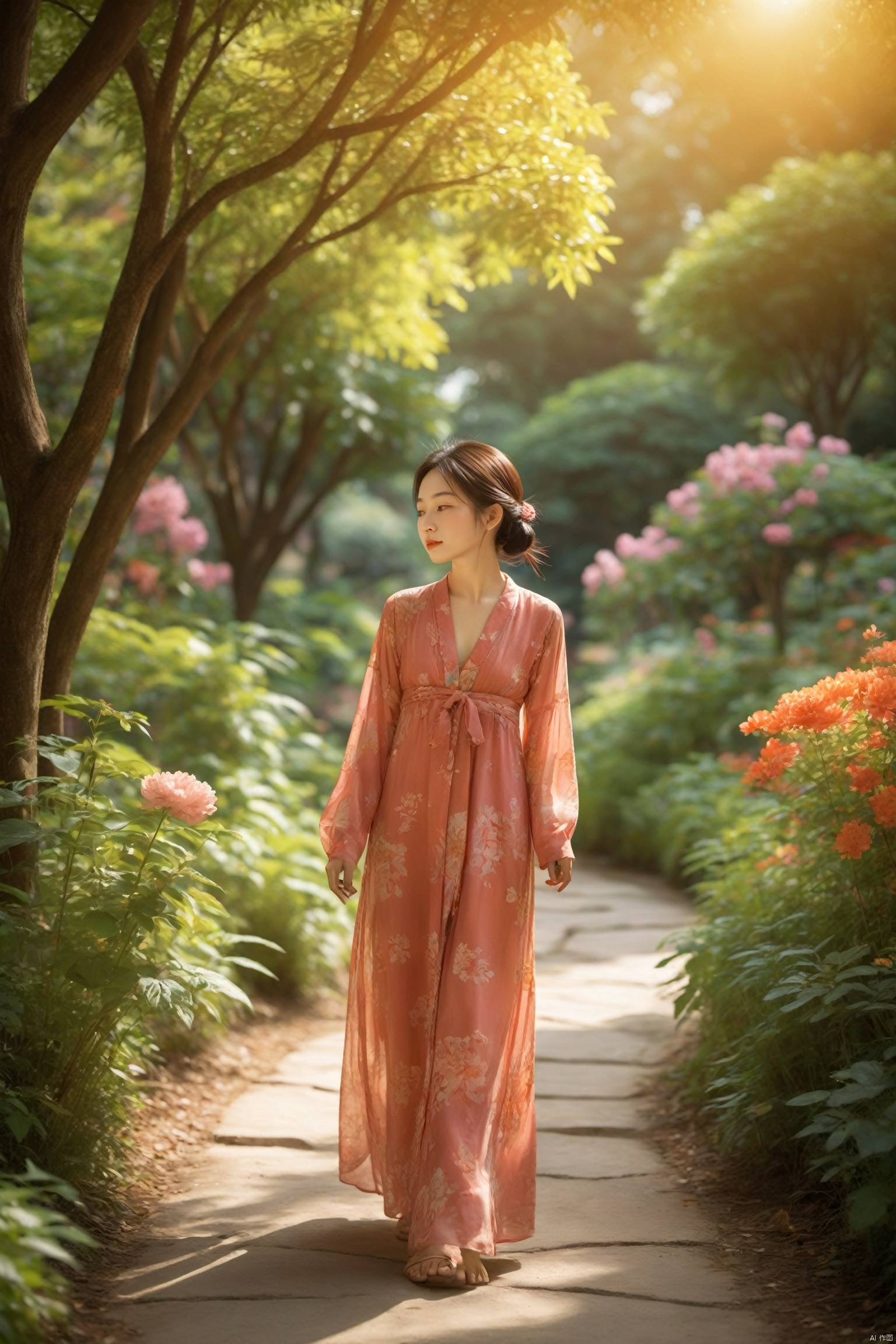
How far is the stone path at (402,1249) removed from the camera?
2.29 metres

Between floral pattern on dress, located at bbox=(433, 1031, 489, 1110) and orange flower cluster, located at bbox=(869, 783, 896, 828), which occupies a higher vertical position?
orange flower cluster, located at bbox=(869, 783, 896, 828)

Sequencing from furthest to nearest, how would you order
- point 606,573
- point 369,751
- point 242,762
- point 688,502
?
1. point 606,573
2. point 688,502
3. point 242,762
4. point 369,751

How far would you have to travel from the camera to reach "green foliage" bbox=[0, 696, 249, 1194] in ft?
8.57

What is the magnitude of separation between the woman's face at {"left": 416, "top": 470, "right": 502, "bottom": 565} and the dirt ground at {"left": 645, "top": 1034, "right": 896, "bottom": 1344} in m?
1.62

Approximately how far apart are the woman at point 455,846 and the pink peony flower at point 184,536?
4388 millimetres

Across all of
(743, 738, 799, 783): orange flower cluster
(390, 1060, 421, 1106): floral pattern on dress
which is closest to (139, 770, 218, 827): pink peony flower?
(390, 1060, 421, 1106): floral pattern on dress

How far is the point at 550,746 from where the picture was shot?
2.88 m

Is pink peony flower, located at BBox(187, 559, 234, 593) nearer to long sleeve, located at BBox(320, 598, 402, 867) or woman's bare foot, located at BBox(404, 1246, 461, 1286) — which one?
long sleeve, located at BBox(320, 598, 402, 867)

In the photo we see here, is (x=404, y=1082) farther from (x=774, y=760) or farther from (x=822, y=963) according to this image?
(x=774, y=760)

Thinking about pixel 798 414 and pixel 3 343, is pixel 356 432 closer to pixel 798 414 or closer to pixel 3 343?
pixel 3 343

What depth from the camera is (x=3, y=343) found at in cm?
303

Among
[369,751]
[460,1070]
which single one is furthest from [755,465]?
[460,1070]

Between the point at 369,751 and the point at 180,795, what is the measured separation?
0.46 metres

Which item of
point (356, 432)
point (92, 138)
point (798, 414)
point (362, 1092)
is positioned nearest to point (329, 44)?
point (362, 1092)
